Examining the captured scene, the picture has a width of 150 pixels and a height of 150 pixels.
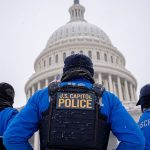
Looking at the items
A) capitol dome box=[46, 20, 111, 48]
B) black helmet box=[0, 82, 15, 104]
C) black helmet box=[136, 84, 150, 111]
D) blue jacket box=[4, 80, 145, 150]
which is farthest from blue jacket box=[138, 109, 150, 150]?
capitol dome box=[46, 20, 111, 48]

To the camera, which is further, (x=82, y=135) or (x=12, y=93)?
(x=12, y=93)

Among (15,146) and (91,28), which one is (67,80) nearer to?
(15,146)

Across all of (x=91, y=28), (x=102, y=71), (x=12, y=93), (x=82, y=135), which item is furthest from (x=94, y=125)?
(x=91, y=28)

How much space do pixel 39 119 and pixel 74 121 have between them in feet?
1.85

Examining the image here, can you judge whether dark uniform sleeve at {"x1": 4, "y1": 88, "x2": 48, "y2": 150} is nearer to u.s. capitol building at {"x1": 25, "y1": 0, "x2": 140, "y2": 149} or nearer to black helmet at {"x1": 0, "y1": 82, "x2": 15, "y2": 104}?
black helmet at {"x1": 0, "y1": 82, "x2": 15, "y2": 104}

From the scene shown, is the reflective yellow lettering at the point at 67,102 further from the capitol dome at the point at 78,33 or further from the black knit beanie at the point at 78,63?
the capitol dome at the point at 78,33

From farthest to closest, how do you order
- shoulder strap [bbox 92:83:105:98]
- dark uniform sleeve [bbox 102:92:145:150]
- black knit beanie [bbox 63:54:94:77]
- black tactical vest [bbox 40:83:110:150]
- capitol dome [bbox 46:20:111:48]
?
1. capitol dome [bbox 46:20:111:48]
2. black knit beanie [bbox 63:54:94:77]
3. shoulder strap [bbox 92:83:105:98]
4. dark uniform sleeve [bbox 102:92:145:150]
5. black tactical vest [bbox 40:83:110:150]

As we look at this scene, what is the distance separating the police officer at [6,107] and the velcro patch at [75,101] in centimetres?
122

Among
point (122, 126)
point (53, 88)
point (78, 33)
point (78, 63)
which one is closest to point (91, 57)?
point (78, 33)

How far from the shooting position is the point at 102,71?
195 feet

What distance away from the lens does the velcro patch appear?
4004 millimetres

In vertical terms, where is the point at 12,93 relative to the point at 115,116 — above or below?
above

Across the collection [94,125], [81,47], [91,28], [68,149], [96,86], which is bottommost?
[68,149]

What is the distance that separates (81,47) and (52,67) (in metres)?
6.64
